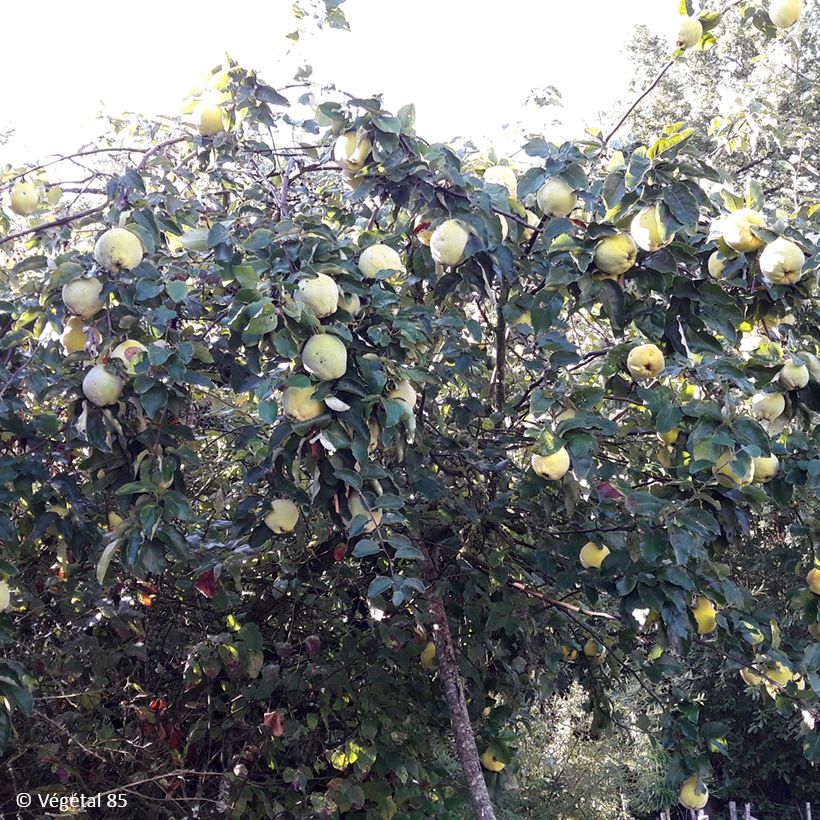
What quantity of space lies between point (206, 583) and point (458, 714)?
32.9 inches

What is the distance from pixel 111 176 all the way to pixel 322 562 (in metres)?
1.45

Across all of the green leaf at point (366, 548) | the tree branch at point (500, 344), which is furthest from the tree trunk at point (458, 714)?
the green leaf at point (366, 548)

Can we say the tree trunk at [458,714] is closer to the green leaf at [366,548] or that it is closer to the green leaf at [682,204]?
the green leaf at [366,548]

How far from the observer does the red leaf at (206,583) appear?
8.32 feet

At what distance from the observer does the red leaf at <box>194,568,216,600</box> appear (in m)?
2.54

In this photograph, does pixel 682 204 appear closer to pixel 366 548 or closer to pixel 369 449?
pixel 369 449

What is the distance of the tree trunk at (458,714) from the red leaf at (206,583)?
0.65m

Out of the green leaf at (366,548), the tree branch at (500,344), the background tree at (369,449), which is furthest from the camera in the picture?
the tree branch at (500,344)

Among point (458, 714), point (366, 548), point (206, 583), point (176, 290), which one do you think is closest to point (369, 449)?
point (366, 548)

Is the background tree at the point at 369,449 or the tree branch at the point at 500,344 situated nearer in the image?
the background tree at the point at 369,449

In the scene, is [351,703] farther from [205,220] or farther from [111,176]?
[111,176]

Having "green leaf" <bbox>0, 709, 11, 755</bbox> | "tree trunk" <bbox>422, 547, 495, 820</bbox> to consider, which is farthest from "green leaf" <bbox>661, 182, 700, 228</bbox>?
"green leaf" <bbox>0, 709, 11, 755</bbox>

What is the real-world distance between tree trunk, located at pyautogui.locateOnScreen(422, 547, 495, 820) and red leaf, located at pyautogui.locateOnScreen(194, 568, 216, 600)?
2.14 ft

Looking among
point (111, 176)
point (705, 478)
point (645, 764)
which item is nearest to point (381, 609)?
point (705, 478)
